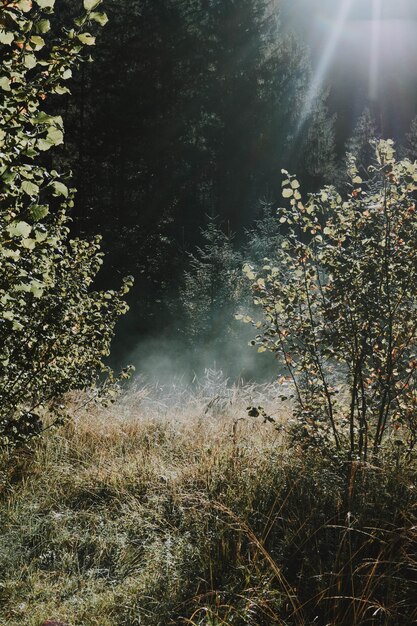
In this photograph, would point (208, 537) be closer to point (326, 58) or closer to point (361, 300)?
point (361, 300)

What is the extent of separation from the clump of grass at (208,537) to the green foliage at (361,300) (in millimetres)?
403

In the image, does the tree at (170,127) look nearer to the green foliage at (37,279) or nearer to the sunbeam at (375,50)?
the green foliage at (37,279)

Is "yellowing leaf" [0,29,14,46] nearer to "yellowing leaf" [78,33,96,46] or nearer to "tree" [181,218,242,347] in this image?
"yellowing leaf" [78,33,96,46]

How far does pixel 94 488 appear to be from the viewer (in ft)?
15.6

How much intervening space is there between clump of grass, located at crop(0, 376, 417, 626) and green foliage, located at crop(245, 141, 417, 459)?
1.32 ft

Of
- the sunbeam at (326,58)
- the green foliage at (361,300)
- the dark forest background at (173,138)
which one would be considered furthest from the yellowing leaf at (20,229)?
the sunbeam at (326,58)

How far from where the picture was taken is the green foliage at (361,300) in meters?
4.08

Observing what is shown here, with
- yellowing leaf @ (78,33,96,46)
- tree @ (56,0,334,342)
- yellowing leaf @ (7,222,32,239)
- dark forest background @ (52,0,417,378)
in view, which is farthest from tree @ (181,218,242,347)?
yellowing leaf @ (7,222,32,239)

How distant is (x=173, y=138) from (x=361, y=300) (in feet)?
47.8

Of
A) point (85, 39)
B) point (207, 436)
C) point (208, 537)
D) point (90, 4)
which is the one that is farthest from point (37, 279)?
point (207, 436)

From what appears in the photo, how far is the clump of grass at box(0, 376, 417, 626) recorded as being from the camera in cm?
293

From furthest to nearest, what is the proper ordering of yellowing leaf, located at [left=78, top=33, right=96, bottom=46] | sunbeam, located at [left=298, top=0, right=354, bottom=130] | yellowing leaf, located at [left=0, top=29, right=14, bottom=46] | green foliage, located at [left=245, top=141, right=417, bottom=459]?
sunbeam, located at [left=298, top=0, right=354, bottom=130] < green foliage, located at [left=245, top=141, right=417, bottom=459] < yellowing leaf, located at [left=78, top=33, right=96, bottom=46] < yellowing leaf, located at [left=0, top=29, right=14, bottom=46]

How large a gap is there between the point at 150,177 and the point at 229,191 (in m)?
2.74

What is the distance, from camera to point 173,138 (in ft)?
57.4
